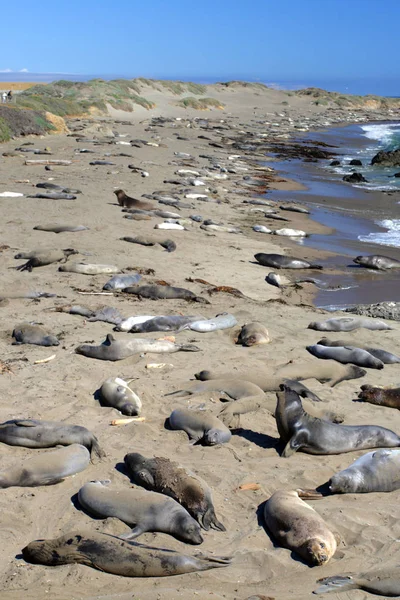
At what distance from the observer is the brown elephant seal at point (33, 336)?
6.64 meters

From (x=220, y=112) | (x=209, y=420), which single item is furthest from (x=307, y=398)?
(x=220, y=112)

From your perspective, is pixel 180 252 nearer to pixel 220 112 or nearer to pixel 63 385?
pixel 63 385

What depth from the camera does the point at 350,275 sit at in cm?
1048

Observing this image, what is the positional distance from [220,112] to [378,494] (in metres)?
48.7

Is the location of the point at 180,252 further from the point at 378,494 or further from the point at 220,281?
the point at 378,494

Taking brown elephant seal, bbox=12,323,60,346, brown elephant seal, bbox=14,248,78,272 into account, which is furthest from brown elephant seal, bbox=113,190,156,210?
brown elephant seal, bbox=12,323,60,346

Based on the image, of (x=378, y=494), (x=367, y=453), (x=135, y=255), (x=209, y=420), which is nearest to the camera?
(x=378, y=494)

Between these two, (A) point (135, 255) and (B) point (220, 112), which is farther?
(B) point (220, 112)

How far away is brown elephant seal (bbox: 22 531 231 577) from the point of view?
3457 mm

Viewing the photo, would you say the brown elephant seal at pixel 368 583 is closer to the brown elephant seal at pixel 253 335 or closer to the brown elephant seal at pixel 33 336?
the brown elephant seal at pixel 253 335

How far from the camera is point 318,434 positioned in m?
4.94

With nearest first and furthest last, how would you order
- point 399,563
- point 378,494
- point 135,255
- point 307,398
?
point 399,563 → point 378,494 → point 307,398 → point 135,255

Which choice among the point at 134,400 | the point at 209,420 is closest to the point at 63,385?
the point at 134,400

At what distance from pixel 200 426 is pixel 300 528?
4.93 ft
